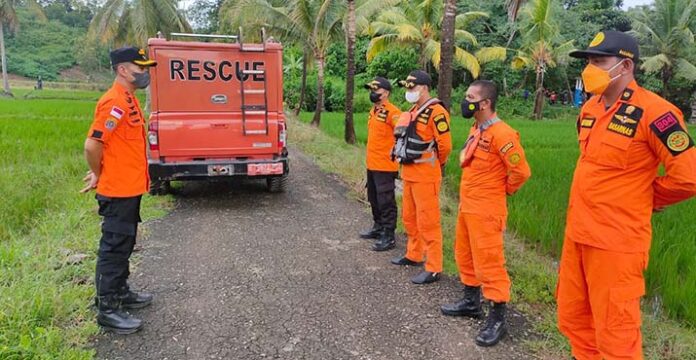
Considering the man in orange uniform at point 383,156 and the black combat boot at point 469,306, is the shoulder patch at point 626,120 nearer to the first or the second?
the black combat boot at point 469,306

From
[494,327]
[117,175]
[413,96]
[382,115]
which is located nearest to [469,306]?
[494,327]

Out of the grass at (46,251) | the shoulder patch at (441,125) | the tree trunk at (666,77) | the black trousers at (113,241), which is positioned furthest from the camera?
the tree trunk at (666,77)

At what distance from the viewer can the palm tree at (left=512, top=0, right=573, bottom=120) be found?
80.1 ft

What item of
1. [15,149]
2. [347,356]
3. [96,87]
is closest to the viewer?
[347,356]

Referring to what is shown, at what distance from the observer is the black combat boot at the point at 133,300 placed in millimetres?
3860

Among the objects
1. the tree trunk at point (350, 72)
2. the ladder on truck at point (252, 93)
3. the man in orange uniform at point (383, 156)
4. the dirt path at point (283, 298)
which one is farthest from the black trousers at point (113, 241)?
the tree trunk at point (350, 72)

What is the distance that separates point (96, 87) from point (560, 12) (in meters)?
40.2

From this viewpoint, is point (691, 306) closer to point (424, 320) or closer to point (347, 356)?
point (424, 320)

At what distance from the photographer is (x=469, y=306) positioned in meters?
3.84

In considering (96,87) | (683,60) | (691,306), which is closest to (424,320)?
(691,306)

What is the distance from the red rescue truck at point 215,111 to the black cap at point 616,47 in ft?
16.8

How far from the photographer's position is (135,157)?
3.73 metres

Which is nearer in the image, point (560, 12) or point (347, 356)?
point (347, 356)

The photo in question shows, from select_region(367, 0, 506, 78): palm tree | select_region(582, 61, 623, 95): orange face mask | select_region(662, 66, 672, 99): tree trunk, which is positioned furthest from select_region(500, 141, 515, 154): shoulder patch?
select_region(662, 66, 672, 99): tree trunk
